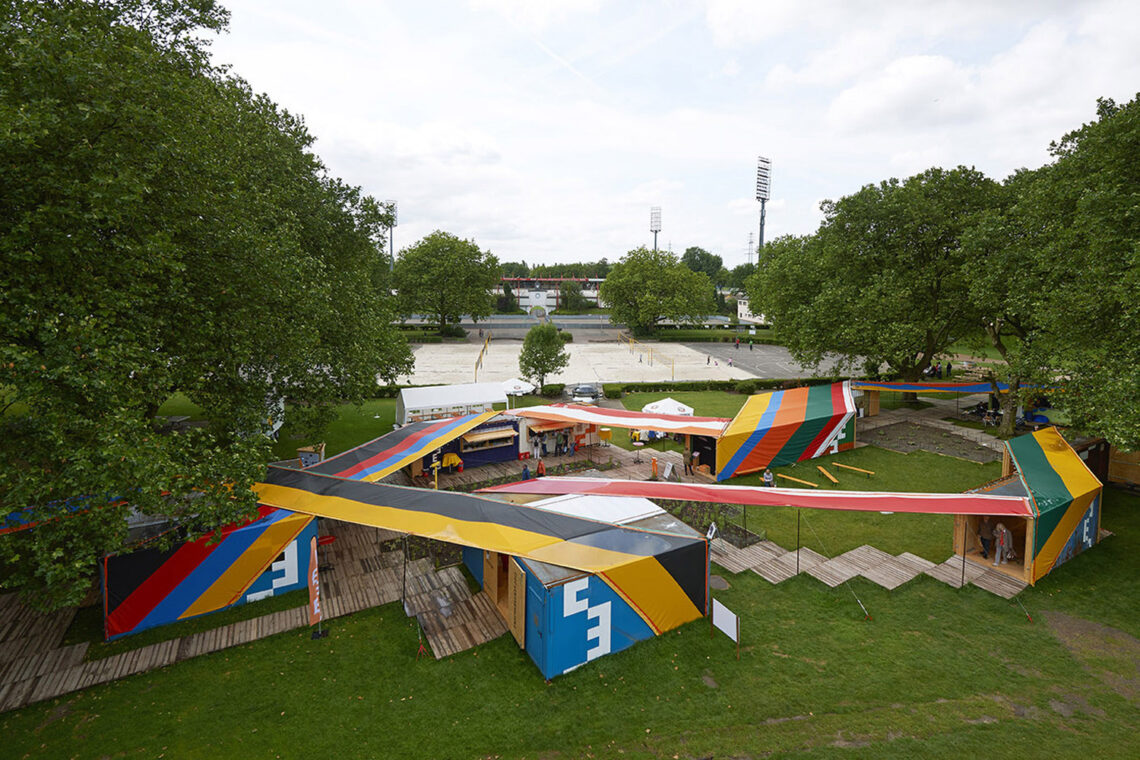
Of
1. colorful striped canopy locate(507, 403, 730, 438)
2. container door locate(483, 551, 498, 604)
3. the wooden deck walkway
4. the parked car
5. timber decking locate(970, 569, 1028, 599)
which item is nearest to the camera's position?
the wooden deck walkway

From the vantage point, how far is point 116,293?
791cm

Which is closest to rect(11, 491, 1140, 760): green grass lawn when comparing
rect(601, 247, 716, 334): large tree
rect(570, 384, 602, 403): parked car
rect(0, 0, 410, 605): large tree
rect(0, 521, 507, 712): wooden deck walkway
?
rect(0, 521, 507, 712): wooden deck walkway

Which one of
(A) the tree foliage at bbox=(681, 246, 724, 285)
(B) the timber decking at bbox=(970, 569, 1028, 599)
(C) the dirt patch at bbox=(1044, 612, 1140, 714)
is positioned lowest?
(C) the dirt patch at bbox=(1044, 612, 1140, 714)

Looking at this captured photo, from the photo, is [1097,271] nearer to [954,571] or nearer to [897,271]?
[954,571]

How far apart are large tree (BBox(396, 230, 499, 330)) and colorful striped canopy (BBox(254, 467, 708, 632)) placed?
1877 inches

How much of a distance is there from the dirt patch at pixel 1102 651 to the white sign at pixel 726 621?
4519 millimetres

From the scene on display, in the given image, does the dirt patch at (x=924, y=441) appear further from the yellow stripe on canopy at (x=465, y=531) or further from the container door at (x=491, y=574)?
the container door at (x=491, y=574)

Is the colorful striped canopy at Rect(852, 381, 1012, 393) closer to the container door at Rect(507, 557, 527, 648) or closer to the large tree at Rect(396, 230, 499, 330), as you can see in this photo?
the container door at Rect(507, 557, 527, 648)

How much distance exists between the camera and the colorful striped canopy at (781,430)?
17.3 metres

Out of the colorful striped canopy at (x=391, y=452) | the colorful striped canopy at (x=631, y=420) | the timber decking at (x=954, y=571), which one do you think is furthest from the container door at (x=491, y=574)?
the timber decking at (x=954, y=571)

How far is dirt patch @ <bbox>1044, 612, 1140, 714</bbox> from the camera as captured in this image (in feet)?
26.4

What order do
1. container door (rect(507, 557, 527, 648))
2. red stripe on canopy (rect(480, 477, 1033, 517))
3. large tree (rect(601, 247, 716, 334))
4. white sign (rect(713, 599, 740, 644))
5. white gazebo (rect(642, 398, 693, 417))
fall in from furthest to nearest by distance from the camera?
large tree (rect(601, 247, 716, 334)) → white gazebo (rect(642, 398, 693, 417)) → red stripe on canopy (rect(480, 477, 1033, 517)) → container door (rect(507, 557, 527, 648)) → white sign (rect(713, 599, 740, 644))

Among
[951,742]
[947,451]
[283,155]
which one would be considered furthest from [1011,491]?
[283,155]

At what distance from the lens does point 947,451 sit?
20.3 meters
